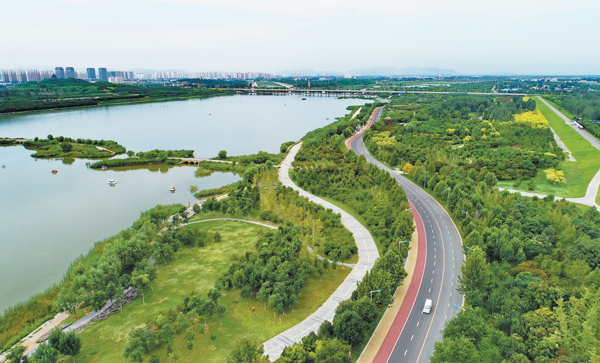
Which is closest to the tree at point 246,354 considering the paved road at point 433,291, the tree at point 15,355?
the paved road at point 433,291

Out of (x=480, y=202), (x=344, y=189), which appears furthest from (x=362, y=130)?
(x=480, y=202)

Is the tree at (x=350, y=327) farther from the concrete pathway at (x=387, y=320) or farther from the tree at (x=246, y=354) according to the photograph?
the tree at (x=246, y=354)

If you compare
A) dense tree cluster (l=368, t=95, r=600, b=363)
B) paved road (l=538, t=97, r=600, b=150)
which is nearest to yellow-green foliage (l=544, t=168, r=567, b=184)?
dense tree cluster (l=368, t=95, r=600, b=363)

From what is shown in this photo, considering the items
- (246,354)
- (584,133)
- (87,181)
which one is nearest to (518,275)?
(246,354)

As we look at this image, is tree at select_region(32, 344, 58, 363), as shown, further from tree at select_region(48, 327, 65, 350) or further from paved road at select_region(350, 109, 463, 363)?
paved road at select_region(350, 109, 463, 363)

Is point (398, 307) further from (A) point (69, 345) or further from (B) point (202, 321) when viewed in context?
(A) point (69, 345)
